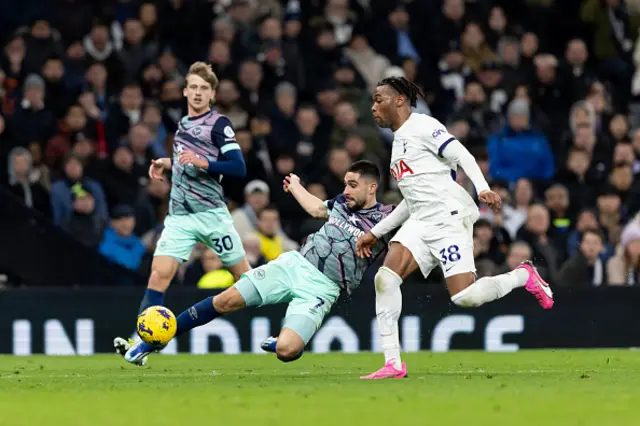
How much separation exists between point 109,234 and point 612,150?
6.99 meters

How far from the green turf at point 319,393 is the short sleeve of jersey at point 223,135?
6.20 feet

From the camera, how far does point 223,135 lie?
40.5 ft

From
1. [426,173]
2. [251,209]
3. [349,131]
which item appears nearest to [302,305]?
[426,173]

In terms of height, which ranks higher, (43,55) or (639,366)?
(43,55)

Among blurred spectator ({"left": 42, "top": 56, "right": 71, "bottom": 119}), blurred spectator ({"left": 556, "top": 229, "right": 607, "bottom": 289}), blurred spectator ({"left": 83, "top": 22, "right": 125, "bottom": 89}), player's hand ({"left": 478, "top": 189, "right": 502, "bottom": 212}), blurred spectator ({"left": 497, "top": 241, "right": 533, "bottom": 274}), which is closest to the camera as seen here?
player's hand ({"left": 478, "top": 189, "right": 502, "bottom": 212})

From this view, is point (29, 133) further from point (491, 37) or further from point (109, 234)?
point (491, 37)

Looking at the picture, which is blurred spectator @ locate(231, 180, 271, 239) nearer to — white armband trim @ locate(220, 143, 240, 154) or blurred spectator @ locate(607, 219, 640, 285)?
blurred spectator @ locate(607, 219, 640, 285)

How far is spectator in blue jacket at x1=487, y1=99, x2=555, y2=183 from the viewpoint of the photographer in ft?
61.8

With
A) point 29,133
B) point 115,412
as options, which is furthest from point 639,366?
point 29,133

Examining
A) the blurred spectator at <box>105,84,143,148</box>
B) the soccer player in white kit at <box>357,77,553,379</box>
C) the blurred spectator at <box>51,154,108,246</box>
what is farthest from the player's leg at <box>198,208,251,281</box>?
the blurred spectator at <box>105,84,143,148</box>

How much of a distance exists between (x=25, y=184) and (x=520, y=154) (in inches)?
250

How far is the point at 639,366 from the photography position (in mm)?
12203

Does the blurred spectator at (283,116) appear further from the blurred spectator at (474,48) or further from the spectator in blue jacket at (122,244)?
the blurred spectator at (474,48)

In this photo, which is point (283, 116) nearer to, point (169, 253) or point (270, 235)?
point (270, 235)
